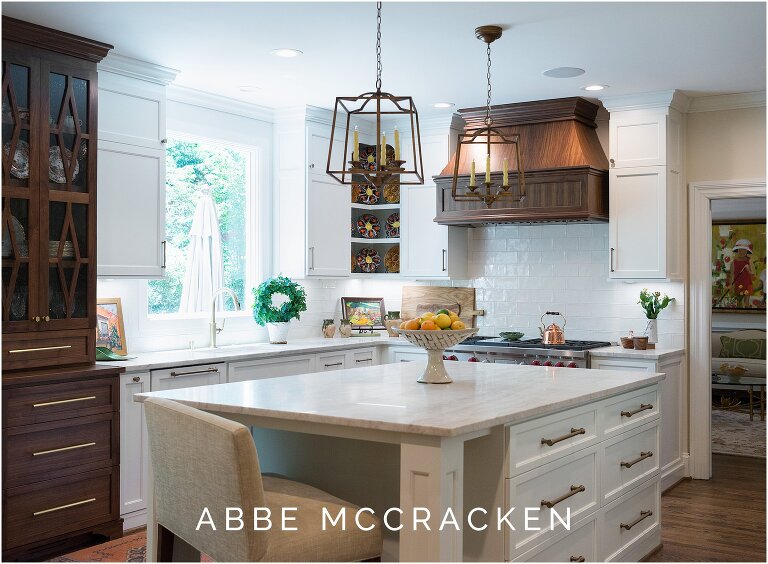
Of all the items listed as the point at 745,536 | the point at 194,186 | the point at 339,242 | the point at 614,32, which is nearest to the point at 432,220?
the point at 339,242

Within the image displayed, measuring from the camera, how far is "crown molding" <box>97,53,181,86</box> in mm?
4840

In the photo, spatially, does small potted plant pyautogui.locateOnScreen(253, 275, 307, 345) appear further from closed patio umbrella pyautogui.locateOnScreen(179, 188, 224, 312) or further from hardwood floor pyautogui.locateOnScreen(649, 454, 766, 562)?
hardwood floor pyautogui.locateOnScreen(649, 454, 766, 562)

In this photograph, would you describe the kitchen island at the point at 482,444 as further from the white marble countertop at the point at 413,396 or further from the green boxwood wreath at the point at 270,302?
the green boxwood wreath at the point at 270,302

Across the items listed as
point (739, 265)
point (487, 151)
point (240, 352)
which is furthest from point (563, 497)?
point (739, 265)

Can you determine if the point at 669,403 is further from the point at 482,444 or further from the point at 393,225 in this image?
the point at 482,444

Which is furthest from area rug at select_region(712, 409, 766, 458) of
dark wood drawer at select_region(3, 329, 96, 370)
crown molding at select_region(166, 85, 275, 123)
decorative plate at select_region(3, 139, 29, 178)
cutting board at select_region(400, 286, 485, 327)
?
decorative plate at select_region(3, 139, 29, 178)

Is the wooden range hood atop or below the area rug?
atop

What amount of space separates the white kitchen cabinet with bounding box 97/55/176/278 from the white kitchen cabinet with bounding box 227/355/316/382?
75 centimetres

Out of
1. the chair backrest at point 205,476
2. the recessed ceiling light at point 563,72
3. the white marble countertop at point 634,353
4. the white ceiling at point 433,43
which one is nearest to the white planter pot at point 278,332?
the white ceiling at point 433,43

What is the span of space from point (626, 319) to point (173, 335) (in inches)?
128

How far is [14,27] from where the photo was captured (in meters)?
4.20

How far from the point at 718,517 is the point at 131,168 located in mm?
4009

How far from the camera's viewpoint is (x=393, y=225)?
702cm

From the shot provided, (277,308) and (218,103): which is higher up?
(218,103)
